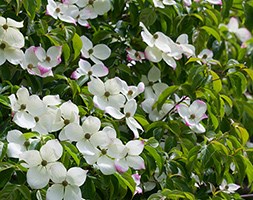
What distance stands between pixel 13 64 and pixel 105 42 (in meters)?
0.26

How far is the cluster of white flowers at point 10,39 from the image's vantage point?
140 cm

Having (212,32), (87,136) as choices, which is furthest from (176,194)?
(212,32)

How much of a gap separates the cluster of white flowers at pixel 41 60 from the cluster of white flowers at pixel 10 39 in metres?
0.03

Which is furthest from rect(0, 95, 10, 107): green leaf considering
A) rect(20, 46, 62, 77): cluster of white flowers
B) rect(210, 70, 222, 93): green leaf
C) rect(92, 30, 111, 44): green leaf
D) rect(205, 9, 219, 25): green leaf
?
rect(205, 9, 219, 25): green leaf

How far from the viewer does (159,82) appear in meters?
1.63

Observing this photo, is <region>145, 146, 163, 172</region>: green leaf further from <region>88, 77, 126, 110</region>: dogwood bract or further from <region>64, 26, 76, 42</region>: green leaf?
<region>64, 26, 76, 42</region>: green leaf

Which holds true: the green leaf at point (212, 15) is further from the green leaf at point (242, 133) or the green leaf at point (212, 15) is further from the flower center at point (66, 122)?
the flower center at point (66, 122)

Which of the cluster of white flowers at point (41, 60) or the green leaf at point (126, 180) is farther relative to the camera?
the cluster of white flowers at point (41, 60)

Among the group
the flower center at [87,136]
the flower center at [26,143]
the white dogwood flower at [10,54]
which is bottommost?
the flower center at [26,143]

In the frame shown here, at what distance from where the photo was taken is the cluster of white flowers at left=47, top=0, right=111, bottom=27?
1.51m

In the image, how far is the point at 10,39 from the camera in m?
1.41

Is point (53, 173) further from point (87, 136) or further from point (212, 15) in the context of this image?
point (212, 15)

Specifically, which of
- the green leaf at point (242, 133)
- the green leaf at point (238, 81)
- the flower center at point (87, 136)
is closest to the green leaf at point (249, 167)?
the green leaf at point (242, 133)

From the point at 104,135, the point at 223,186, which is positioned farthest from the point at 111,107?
the point at 223,186
